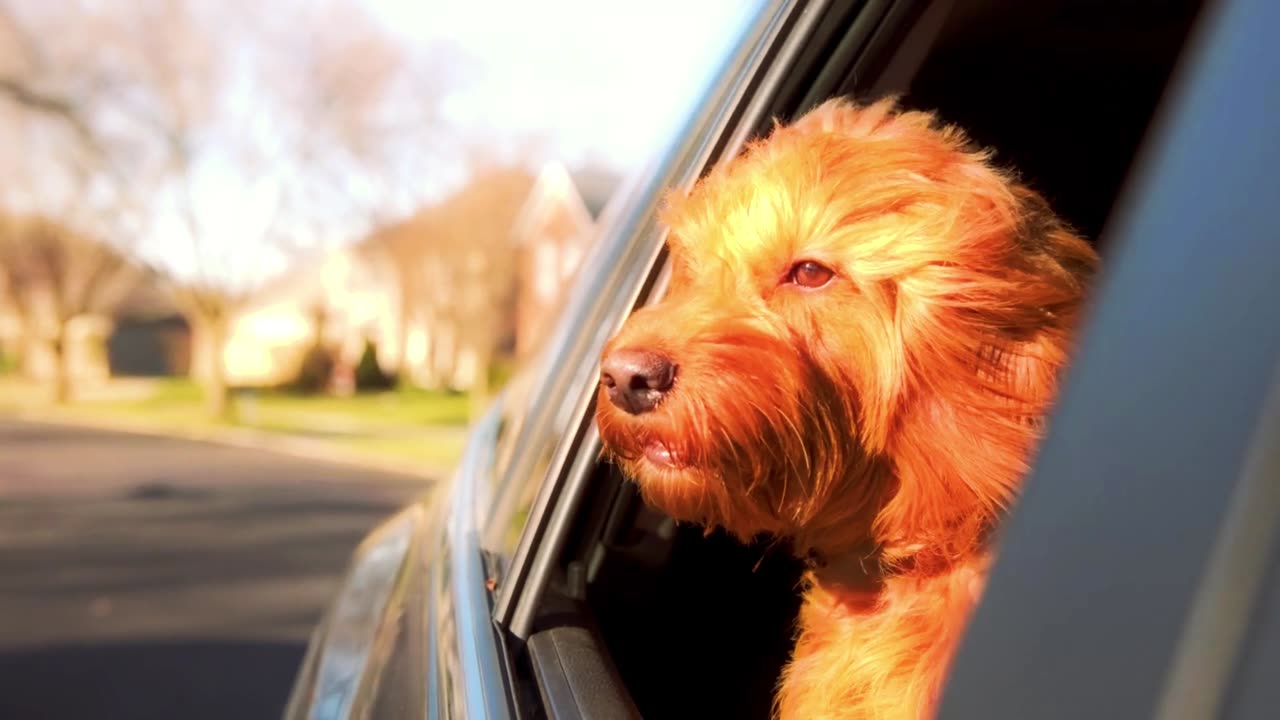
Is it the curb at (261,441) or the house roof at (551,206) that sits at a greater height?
the house roof at (551,206)

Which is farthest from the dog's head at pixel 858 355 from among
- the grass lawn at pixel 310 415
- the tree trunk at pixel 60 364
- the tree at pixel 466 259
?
the tree trunk at pixel 60 364

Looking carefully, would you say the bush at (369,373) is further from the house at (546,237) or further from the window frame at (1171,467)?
the window frame at (1171,467)

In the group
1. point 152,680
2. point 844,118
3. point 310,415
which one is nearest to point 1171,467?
point 844,118

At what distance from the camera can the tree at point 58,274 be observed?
29109 millimetres

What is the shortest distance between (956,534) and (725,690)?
951 mm

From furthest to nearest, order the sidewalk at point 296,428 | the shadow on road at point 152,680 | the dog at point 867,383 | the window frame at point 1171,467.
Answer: the sidewalk at point 296,428 < the shadow on road at point 152,680 < the dog at point 867,383 < the window frame at point 1171,467

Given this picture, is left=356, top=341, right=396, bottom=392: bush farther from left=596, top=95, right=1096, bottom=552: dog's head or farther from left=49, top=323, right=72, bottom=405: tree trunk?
left=596, top=95, right=1096, bottom=552: dog's head

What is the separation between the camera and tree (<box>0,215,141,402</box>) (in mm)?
29109

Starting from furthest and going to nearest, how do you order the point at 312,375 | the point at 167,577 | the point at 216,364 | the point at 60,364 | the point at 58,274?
1. the point at 312,375
2. the point at 60,364
3. the point at 58,274
4. the point at 216,364
5. the point at 167,577

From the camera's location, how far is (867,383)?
159 cm

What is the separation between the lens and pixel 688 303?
1.72 m

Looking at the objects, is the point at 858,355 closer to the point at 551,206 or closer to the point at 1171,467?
the point at 1171,467

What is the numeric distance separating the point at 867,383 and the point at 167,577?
872cm

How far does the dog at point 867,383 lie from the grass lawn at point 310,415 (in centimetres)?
1622
